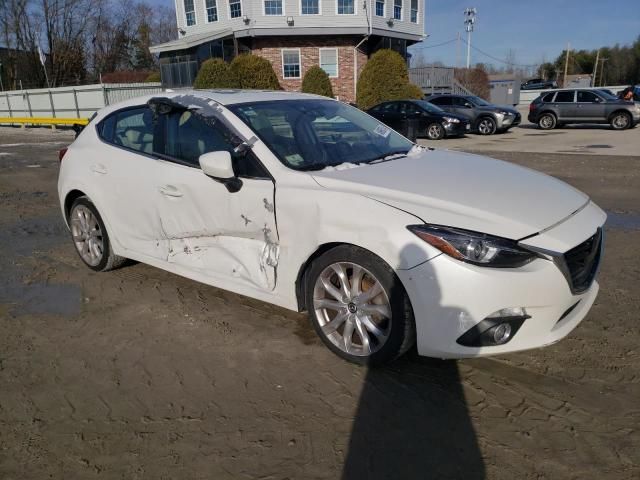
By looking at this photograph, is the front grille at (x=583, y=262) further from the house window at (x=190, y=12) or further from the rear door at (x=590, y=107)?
the house window at (x=190, y=12)

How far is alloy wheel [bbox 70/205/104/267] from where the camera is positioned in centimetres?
477

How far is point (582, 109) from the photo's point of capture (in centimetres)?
1980

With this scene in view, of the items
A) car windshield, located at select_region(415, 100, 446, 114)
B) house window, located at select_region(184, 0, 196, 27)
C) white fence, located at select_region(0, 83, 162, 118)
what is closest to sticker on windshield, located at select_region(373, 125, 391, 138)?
car windshield, located at select_region(415, 100, 446, 114)

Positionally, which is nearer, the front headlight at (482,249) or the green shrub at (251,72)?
the front headlight at (482,249)

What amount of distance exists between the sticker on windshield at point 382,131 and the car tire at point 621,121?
18.4 meters

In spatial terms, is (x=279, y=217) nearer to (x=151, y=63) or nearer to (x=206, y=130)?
(x=206, y=130)

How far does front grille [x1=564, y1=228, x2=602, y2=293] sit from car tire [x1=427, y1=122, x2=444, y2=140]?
15873 mm

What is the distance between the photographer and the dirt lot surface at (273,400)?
7.81 feet

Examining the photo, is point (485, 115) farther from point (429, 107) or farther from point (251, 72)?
point (251, 72)

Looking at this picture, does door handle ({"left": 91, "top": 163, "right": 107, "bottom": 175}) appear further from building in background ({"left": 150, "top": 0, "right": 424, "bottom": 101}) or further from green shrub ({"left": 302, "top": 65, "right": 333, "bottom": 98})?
building in background ({"left": 150, "top": 0, "right": 424, "bottom": 101})

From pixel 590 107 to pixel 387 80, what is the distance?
9.26 metres

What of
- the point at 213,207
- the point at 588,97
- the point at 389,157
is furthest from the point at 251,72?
the point at 213,207

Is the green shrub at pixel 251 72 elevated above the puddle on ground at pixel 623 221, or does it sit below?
above

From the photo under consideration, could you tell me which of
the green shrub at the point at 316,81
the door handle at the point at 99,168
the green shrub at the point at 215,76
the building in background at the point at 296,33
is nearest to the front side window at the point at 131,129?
the door handle at the point at 99,168
